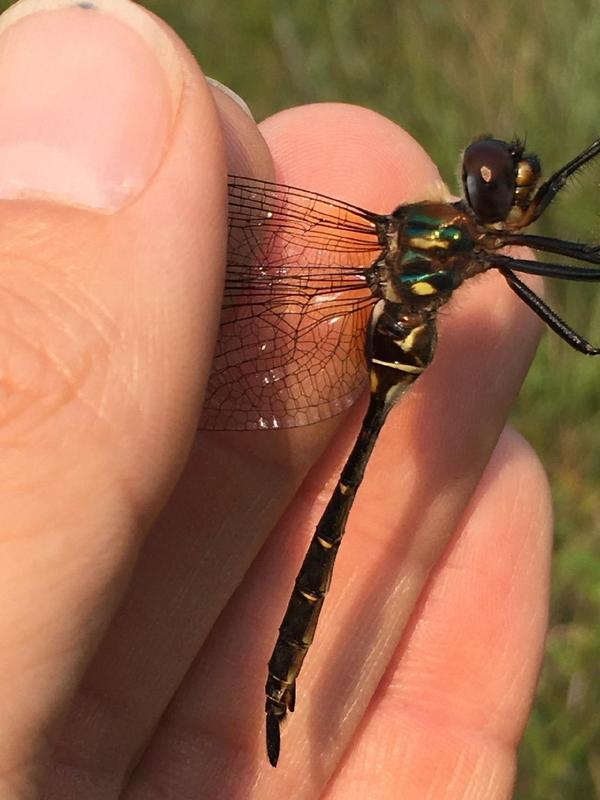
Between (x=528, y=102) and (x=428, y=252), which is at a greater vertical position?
(x=528, y=102)

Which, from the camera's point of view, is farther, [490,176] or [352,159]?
[352,159]

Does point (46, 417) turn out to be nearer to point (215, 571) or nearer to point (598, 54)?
point (215, 571)

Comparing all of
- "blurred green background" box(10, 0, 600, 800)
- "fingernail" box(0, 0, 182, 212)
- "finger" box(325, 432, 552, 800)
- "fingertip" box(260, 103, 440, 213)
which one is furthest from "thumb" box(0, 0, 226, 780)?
"blurred green background" box(10, 0, 600, 800)

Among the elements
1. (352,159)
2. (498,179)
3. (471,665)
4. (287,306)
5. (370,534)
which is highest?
(498,179)

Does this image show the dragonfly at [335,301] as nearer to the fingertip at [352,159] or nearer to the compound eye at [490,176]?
the compound eye at [490,176]

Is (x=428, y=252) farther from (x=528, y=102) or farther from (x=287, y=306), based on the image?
(x=528, y=102)

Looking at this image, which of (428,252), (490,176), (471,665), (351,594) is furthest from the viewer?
(471,665)

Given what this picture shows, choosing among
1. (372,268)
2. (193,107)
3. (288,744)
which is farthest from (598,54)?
(288,744)

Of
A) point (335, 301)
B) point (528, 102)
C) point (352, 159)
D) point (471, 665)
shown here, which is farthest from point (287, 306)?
point (528, 102)

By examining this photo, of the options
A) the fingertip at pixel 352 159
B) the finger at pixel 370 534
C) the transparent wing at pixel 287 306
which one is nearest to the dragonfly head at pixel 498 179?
the transparent wing at pixel 287 306
